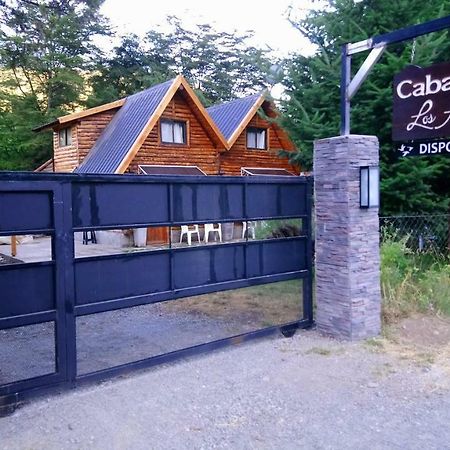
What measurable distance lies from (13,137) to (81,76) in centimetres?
581

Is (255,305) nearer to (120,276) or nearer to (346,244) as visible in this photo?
(346,244)

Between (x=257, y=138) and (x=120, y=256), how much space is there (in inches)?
673

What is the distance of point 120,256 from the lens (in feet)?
13.5

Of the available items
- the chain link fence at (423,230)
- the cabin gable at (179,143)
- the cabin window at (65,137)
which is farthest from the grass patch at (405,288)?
the cabin window at (65,137)

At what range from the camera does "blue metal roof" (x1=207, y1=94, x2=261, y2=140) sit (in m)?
19.8

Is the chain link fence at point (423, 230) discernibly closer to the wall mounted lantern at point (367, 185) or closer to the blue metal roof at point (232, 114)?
the wall mounted lantern at point (367, 185)

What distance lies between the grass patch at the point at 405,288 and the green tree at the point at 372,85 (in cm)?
109

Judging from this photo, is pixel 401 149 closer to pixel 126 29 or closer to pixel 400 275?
pixel 400 275

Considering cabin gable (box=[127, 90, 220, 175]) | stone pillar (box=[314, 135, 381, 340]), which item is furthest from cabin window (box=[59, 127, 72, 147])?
stone pillar (box=[314, 135, 381, 340])

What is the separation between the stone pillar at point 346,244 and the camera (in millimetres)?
5102

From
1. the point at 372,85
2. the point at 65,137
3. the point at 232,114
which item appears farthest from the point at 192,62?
the point at 372,85

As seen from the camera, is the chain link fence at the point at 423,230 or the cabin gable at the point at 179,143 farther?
the cabin gable at the point at 179,143

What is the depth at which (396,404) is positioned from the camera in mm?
3549

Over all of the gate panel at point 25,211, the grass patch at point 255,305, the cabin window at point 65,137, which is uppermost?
the cabin window at point 65,137
